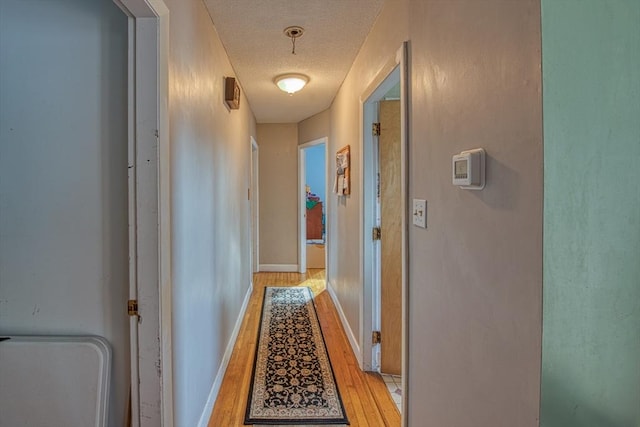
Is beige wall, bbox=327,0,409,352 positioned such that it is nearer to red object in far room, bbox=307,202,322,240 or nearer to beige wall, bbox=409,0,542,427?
beige wall, bbox=409,0,542,427

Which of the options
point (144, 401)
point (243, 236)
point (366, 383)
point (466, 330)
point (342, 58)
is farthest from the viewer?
point (243, 236)

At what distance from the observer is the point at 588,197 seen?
2.30 feet

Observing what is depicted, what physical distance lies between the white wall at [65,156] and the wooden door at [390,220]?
156 cm

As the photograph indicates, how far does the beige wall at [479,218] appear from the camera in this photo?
28.9 inches

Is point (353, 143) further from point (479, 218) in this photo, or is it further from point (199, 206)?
point (479, 218)

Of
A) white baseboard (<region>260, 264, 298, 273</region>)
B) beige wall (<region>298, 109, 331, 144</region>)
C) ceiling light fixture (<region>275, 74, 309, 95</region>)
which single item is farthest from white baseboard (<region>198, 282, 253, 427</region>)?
beige wall (<region>298, 109, 331, 144</region>)

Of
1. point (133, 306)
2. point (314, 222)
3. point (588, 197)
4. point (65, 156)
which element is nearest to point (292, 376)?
point (133, 306)

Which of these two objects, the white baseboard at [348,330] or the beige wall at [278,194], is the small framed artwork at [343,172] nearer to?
the white baseboard at [348,330]

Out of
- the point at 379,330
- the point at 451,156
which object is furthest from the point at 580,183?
the point at 379,330

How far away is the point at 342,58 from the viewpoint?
2635 mm

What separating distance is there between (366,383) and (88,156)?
80.1 inches

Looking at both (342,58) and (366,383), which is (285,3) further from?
(366,383)

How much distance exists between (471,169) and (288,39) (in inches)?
72.1

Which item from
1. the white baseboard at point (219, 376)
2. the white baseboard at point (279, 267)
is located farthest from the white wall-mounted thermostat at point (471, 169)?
the white baseboard at point (279, 267)
